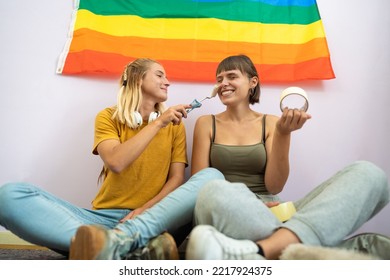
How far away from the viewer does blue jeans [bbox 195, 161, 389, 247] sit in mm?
671

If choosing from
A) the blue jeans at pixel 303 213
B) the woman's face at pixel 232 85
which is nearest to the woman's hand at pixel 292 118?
the blue jeans at pixel 303 213

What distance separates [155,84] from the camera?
118cm

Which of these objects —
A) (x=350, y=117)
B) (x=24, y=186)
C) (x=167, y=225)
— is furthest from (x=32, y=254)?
(x=350, y=117)

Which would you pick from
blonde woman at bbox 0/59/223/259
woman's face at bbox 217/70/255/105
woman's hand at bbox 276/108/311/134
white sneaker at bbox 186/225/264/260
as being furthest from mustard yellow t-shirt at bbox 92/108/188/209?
white sneaker at bbox 186/225/264/260

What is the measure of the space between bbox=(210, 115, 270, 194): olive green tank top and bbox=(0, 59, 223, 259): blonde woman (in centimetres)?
14

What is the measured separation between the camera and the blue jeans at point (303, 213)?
2.20ft

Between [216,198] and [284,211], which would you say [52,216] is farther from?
[284,211]

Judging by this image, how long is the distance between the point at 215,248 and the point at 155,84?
71 cm

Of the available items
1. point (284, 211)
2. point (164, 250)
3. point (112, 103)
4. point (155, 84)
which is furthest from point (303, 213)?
point (112, 103)

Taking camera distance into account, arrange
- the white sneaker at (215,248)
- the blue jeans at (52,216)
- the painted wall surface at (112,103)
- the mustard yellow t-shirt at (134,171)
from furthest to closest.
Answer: the painted wall surface at (112,103)
the mustard yellow t-shirt at (134,171)
the blue jeans at (52,216)
the white sneaker at (215,248)

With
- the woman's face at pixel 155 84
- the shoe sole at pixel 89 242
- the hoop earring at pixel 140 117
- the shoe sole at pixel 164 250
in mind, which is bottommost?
the shoe sole at pixel 164 250

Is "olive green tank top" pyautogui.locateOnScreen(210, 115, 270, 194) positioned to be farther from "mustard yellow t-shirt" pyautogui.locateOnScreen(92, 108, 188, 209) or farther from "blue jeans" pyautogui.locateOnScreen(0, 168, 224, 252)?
"blue jeans" pyautogui.locateOnScreen(0, 168, 224, 252)

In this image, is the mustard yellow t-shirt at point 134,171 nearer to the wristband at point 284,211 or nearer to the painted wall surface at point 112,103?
the painted wall surface at point 112,103

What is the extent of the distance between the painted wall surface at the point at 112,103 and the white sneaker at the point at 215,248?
0.71 m
